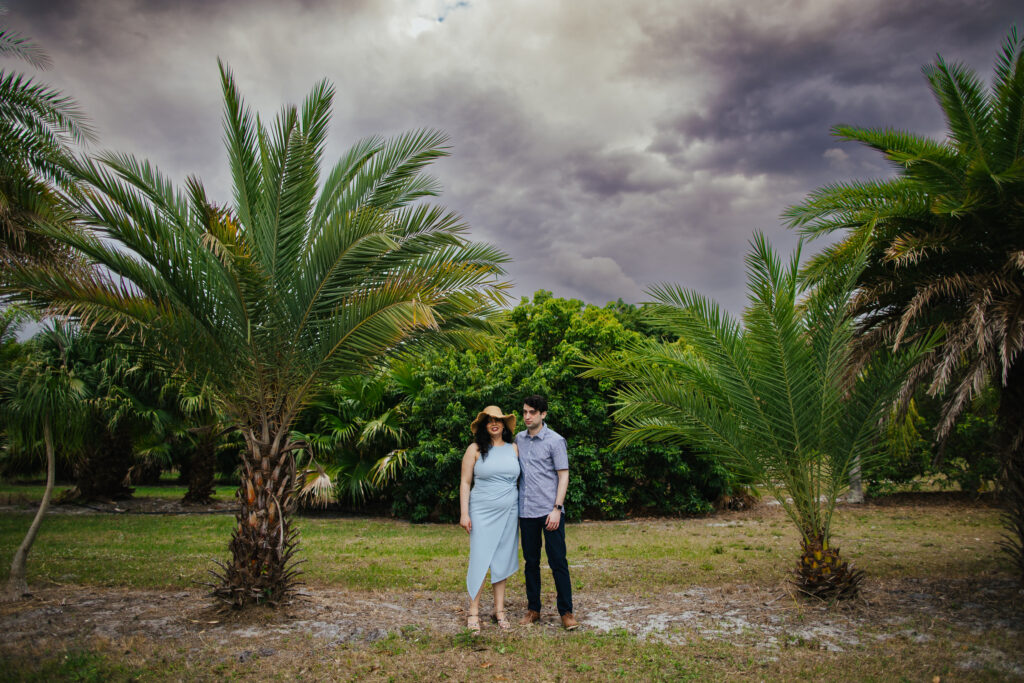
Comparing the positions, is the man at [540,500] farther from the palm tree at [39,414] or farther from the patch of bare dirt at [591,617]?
the palm tree at [39,414]

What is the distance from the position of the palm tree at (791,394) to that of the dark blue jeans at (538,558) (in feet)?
6.84

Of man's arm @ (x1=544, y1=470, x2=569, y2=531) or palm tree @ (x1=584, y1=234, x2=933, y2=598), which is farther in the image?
palm tree @ (x1=584, y1=234, x2=933, y2=598)

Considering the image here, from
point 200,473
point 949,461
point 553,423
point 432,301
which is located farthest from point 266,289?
point 949,461

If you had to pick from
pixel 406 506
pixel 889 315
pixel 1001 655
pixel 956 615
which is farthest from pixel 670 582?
pixel 406 506

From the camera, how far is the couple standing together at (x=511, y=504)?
5.59 metres

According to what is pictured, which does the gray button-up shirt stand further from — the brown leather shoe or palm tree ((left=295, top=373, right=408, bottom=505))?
palm tree ((left=295, top=373, right=408, bottom=505))

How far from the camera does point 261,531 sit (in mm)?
6094

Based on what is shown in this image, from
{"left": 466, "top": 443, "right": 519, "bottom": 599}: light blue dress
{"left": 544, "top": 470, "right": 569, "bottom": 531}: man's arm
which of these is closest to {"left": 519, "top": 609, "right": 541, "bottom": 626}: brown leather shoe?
{"left": 466, "top": 443, "right": 519, "bottom": 599}: light blue dress

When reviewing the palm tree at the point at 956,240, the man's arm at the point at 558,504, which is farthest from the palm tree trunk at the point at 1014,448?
the man's arm at the point at 558,504

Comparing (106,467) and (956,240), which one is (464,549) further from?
(106,467)

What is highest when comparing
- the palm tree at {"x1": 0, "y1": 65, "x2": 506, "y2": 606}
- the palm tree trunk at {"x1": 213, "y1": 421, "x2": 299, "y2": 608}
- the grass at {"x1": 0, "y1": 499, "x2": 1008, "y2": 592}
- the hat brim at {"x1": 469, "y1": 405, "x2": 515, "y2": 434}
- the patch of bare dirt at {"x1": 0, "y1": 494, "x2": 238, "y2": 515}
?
the palm tree at {"x1": 0, "y1": 65, "x2": 506, "y2": 606}

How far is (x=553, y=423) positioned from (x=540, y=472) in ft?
30.0

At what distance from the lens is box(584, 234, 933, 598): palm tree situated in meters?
6.39

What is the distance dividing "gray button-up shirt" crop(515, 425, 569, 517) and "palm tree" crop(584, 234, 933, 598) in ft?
5.70
